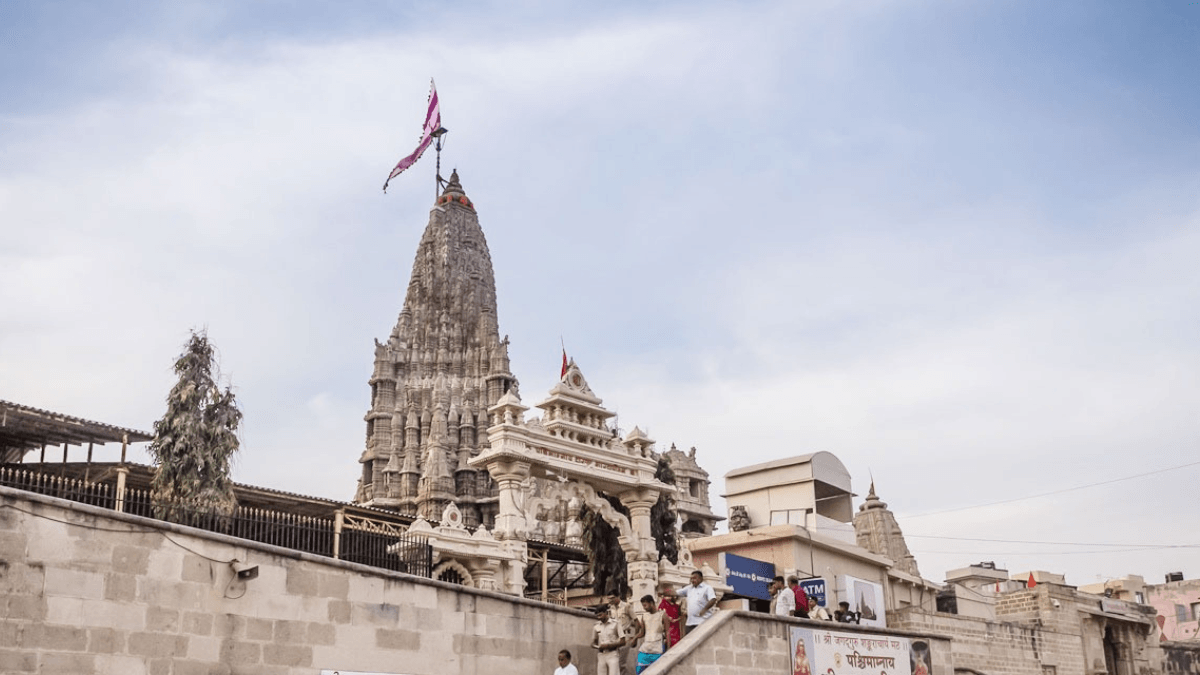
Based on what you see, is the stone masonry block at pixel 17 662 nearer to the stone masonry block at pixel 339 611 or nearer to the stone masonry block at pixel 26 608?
the stone masonry block at pixel 26 608

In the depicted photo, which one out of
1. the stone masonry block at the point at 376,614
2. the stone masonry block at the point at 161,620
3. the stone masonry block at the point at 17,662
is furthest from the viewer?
the stone masonry block at the point at 376,614

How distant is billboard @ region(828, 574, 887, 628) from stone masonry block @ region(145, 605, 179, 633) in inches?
911

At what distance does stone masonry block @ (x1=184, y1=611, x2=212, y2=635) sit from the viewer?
11.5 m

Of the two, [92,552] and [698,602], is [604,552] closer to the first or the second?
[698,602]

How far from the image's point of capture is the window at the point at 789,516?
37.2 metres

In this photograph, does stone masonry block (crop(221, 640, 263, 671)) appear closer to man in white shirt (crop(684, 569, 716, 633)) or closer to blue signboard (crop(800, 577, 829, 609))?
man in white shirt (crop(684, 569, 716, 633))

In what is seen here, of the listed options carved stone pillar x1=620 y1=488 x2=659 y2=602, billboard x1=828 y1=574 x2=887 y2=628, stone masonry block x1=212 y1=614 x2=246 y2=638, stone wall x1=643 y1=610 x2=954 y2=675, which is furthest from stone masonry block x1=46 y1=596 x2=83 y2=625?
billboard x1=828 y1=574 x2=887 y2=628

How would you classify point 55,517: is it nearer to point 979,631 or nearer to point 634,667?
point 634,667

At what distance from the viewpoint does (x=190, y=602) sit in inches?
457

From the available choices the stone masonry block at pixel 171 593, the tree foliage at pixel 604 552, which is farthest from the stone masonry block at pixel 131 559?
the tree foliage at pixel 604 552

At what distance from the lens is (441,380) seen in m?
73.6

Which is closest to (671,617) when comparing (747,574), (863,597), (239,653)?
(239,653)

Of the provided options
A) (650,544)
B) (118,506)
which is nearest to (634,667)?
(118,506)

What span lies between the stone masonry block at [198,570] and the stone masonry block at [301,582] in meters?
0.92
